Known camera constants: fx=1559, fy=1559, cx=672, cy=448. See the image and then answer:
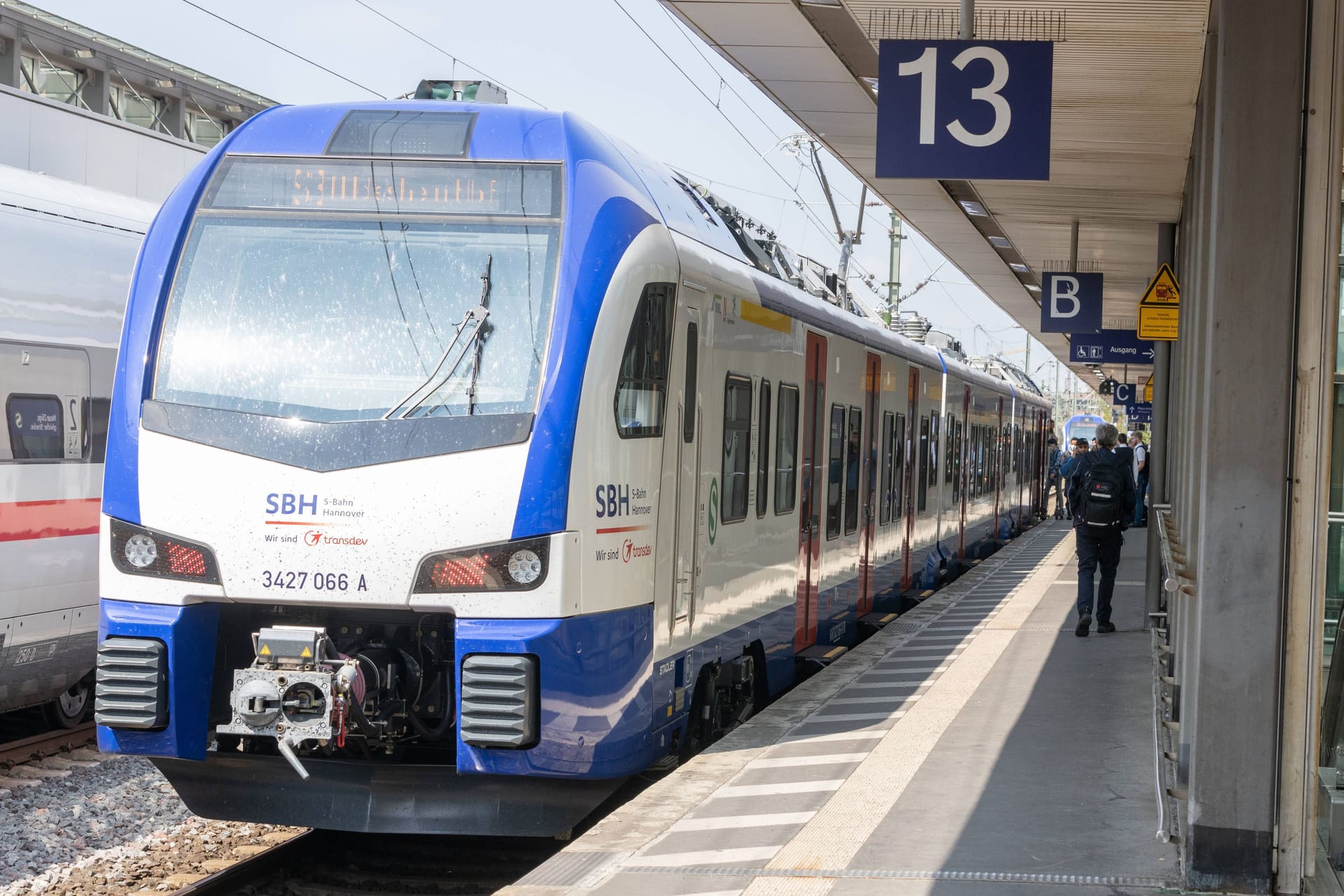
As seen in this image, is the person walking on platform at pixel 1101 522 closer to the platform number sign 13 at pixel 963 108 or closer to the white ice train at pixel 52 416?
the platform number sign 13 at pixel 963 108

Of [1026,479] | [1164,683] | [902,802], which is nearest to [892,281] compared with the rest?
[1026,479]

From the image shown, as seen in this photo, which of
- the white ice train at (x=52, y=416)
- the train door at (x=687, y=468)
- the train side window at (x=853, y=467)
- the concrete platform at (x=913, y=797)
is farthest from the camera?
the train side window at (x=853, y=467)

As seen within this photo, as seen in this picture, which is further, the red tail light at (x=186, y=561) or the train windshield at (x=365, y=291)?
the train windshield at (x=365, y=291)

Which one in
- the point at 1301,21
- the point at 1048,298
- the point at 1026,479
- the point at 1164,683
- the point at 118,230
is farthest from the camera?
the point at 1026,479

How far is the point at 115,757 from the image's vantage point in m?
9.38

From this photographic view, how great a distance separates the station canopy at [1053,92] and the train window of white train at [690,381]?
275cm

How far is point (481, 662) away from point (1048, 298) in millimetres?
14134

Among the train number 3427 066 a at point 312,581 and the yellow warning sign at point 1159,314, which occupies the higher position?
the yellow warning sign at point 1159,314

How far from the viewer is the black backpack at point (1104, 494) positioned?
13.3m

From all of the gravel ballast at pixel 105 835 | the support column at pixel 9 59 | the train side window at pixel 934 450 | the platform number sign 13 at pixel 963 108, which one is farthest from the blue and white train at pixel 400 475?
the support column at pixel 9 59

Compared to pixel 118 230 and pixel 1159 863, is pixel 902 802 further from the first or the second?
pixel 118 230

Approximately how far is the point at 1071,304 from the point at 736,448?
11.4 meters

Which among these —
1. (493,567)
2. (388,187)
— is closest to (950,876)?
(493,567)

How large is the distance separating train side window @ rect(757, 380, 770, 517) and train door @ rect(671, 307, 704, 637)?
145 centimetres
